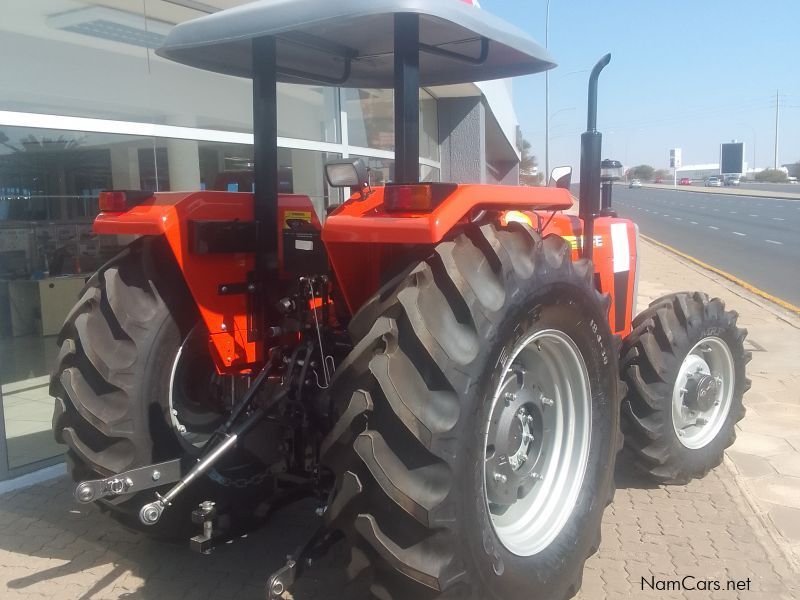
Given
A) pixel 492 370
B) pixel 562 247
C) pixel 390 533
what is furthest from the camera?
pixel 562 247

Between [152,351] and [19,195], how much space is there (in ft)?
9.53

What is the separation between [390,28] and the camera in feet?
9.59

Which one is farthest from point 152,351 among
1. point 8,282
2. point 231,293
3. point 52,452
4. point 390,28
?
point 8,282

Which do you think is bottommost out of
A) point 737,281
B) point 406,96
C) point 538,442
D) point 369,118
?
point 737,281

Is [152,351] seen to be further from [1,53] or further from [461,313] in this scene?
[1,53]

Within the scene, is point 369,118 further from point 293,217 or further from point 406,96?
point 406,96

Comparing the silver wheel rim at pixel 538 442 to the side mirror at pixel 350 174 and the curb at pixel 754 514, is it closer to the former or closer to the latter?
the side mirror at pixel 350 174

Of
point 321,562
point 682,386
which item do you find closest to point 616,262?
point 682,386

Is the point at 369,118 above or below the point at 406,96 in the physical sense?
above

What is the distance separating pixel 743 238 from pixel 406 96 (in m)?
22.0

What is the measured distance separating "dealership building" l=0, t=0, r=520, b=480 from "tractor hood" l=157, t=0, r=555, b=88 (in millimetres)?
682

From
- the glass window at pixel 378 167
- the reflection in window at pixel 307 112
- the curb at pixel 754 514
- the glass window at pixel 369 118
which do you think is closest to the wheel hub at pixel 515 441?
the curb at pixel 754 514

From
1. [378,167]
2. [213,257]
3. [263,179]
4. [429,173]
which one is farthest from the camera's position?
[429,173]

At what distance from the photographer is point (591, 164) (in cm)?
355
